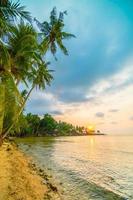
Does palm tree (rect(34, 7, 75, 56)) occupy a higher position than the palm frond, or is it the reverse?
palm tree (rect(34, 7, 75, 56))

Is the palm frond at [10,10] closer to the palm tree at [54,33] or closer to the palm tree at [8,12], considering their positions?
the palm tree at [8,12]

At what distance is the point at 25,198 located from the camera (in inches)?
327

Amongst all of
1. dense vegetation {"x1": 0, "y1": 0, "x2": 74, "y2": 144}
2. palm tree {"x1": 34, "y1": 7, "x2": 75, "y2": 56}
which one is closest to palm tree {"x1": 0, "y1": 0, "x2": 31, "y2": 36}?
dense vegetation {"x1": 0, "y1": 0, "x2": 74, "y2": 144}

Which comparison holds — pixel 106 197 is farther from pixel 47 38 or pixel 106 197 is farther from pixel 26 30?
pixel 47 38

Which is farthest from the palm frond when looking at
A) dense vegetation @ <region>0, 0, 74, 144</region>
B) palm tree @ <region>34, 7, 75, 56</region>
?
palm tree @ <region>34, 7, 75, 56</region>

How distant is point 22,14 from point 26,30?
13.3 metres

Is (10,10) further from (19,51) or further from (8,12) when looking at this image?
(19,51)

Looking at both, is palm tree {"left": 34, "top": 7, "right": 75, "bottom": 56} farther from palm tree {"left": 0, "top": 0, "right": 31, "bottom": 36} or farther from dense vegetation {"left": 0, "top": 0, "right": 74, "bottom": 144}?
palm tree {"left": 0, "top": 0, "right": 31, "bottom": 36}

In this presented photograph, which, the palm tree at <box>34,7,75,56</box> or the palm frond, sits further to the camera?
the palm tree at <box>34,7,75,56</box>

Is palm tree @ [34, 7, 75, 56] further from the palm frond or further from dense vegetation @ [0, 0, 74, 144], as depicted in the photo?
the palm frond

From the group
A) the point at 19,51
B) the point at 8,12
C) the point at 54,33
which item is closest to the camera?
the point at 8,12

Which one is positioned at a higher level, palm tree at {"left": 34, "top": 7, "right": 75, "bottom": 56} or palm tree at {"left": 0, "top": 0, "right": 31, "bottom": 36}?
palm tree at {"left": 34, "top": 7, "right": 75, "bottom": 56}

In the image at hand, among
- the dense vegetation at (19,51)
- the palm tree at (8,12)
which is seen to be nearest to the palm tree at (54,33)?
the dense vegetation at (19,51)

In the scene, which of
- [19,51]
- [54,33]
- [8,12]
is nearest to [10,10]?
[8,12]
